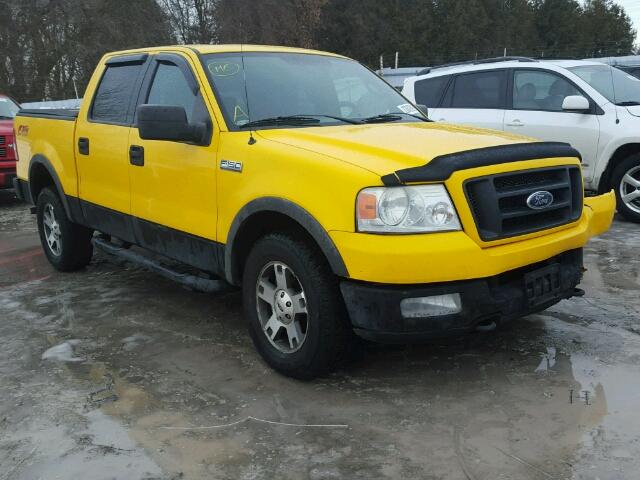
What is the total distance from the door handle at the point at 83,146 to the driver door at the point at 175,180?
2.37ft

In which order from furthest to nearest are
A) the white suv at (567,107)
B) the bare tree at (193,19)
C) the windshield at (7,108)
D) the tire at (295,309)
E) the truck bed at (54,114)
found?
the bare tree at (193,19) < the windshield at (7,108) < the white suv at (567,107) < the truck bed at (54,114) < the tire at (295,309)

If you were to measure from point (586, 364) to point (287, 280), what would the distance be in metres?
1.76

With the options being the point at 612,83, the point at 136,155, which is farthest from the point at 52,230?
the point at 612,83

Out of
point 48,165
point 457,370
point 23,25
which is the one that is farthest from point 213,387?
point 23,25

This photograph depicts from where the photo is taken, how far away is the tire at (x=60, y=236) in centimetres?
600

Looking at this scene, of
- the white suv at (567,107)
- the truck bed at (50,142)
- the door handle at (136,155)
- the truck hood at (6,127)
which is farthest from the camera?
the truck hood at (6,127)

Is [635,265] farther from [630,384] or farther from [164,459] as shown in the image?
[164,459]

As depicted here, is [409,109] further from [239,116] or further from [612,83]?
[612,83]

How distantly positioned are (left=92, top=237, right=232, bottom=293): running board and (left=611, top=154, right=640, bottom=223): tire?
17.1 ft

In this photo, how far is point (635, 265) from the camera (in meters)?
5.84

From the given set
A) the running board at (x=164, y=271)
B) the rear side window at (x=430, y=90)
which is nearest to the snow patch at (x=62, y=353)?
the running board at (x=164, y=271)

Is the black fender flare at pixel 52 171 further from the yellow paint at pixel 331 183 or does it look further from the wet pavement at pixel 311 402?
the wet pavement at pixel 311 402

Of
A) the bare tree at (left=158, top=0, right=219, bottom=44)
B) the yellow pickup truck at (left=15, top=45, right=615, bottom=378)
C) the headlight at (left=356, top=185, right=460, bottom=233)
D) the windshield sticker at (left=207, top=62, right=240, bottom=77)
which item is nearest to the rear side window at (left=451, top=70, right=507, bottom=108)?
the yellow pickup truck at (left=15, top=45, right=615, bottom=378)

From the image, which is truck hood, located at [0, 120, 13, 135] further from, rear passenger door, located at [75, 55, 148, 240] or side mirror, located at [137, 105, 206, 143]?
side mirror, located at [137, 105, 206, 143]
